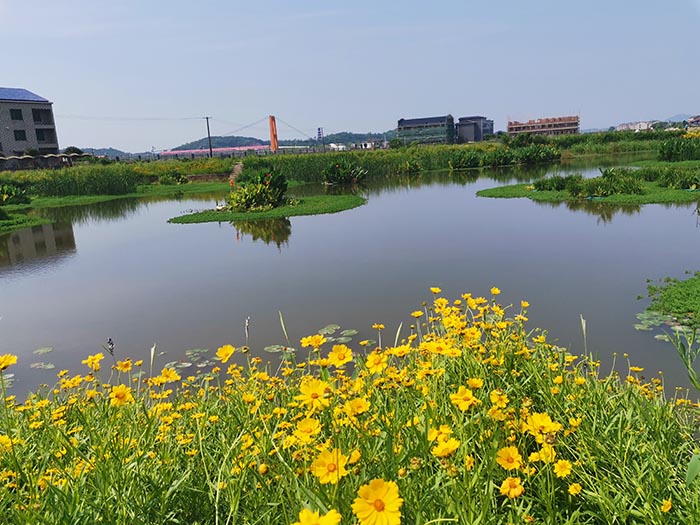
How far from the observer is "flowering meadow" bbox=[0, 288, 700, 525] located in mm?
1501

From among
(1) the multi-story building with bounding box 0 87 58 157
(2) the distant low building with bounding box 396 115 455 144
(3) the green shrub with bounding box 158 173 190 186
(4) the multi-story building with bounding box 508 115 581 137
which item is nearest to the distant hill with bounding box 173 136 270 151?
(2) the distant low building with bounding box 396 115 455 144

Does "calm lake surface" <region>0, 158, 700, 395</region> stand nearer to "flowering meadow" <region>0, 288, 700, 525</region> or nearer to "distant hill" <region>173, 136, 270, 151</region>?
"flowering meadow" <region>0, 288, 700, 525</region>

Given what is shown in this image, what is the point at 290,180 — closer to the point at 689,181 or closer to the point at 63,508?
the point at 689,181

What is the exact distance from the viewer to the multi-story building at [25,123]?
4722cm

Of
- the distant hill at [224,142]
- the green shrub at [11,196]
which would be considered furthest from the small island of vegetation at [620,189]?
the distant hill at [224,142]

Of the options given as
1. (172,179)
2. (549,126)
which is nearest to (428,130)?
(549,126)

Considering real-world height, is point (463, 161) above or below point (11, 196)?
above

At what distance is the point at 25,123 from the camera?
48.8 meters

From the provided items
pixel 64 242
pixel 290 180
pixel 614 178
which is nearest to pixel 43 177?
pixel 290 180

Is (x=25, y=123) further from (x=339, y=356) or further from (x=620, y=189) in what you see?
(x=339, y=356)

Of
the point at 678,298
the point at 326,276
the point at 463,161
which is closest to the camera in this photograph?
the point at 678,298

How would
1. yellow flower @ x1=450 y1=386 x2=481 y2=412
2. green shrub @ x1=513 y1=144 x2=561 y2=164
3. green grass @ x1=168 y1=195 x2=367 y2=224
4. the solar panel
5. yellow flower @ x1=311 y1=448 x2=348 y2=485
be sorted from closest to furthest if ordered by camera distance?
yellow flower @ x1=311 y1=448 x2=348 y2=485, yellow flower @ x1=450 y1=386 x2=481 y2=412, green grass @ x1=168 y1=195 x2=367 y2=224, green shrub @ x1=513 y1=144 x2=561 y2=164, the solar panel

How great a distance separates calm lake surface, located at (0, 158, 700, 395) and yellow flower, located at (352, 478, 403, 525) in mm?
3640

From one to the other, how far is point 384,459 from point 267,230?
1127cm
